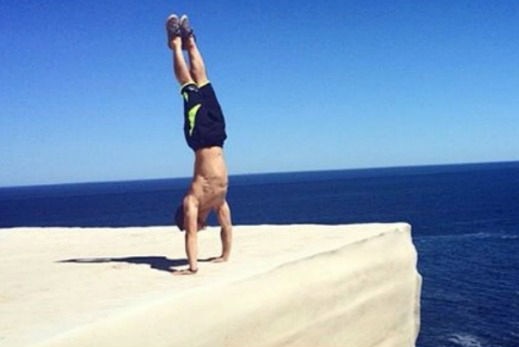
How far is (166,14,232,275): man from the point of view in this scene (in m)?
8.92

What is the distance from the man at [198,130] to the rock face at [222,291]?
0.87 meters

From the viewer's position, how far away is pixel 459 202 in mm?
95625

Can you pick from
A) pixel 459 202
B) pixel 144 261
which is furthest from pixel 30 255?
pixel 459 202

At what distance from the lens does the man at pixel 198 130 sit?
8922 mm

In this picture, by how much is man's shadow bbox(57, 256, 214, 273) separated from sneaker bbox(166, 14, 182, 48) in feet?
10.3

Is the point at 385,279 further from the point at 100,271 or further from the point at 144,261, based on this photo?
the point at 100,271

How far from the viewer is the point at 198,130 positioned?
8.97 metres

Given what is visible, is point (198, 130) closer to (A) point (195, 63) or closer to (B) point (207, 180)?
(B) point (207, 180)

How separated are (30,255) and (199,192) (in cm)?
470

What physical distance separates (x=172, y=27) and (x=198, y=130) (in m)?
1.49

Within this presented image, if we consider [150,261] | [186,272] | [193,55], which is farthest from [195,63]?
[150,261]

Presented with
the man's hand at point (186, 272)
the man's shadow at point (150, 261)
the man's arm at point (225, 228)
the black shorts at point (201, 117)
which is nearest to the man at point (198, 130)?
the black shorts at point (201, 117)

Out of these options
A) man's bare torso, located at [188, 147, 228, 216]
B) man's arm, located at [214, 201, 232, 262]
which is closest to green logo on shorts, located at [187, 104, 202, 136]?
man's bare torso, located at [188, 147, 228, 216]

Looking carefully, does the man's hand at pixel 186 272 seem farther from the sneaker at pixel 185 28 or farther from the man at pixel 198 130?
the sneaker at pixel 185 28
